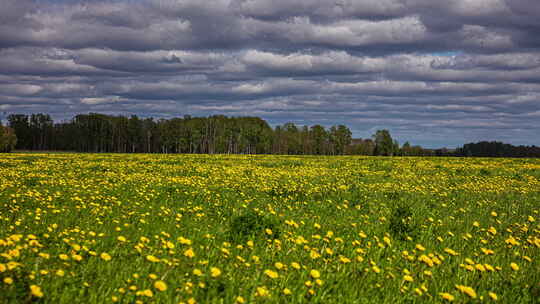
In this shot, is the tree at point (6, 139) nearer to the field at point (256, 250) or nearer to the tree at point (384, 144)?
the field at point (256, 250)

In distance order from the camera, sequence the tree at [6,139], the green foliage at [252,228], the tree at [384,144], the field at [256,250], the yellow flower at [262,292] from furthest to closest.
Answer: the tree at [384,144], the tree at [6,139], the green foliage at [252,228], the field at [256,250], the yellow flower at [262,292]

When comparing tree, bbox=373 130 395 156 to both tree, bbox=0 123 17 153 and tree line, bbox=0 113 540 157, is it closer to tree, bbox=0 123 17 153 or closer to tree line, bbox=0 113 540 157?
tree line, bbox=0 113 540 157

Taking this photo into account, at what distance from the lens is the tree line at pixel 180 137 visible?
144 meters

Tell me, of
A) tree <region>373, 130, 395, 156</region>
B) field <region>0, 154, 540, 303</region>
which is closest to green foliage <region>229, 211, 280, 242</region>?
field <region>0, 154, 540, 303</region>

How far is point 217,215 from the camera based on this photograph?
350 inches

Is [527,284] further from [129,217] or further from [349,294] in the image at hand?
[129,217]

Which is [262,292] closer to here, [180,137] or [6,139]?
[6,139]

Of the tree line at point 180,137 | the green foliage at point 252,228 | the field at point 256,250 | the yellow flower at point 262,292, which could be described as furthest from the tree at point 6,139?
the yellow flower at point 262,292

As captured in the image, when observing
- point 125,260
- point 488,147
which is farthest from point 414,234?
point 488,147

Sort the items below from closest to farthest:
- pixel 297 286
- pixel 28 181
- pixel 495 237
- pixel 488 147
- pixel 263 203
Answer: pixel 297 286
pixel 495 237
pixel 263 203
pixel 28 181
pixel 488 147

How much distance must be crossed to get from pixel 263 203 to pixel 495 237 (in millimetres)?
5365

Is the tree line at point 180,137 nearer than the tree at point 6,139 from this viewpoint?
No

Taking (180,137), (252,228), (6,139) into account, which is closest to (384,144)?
(180,137)

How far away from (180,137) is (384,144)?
7235 cm
